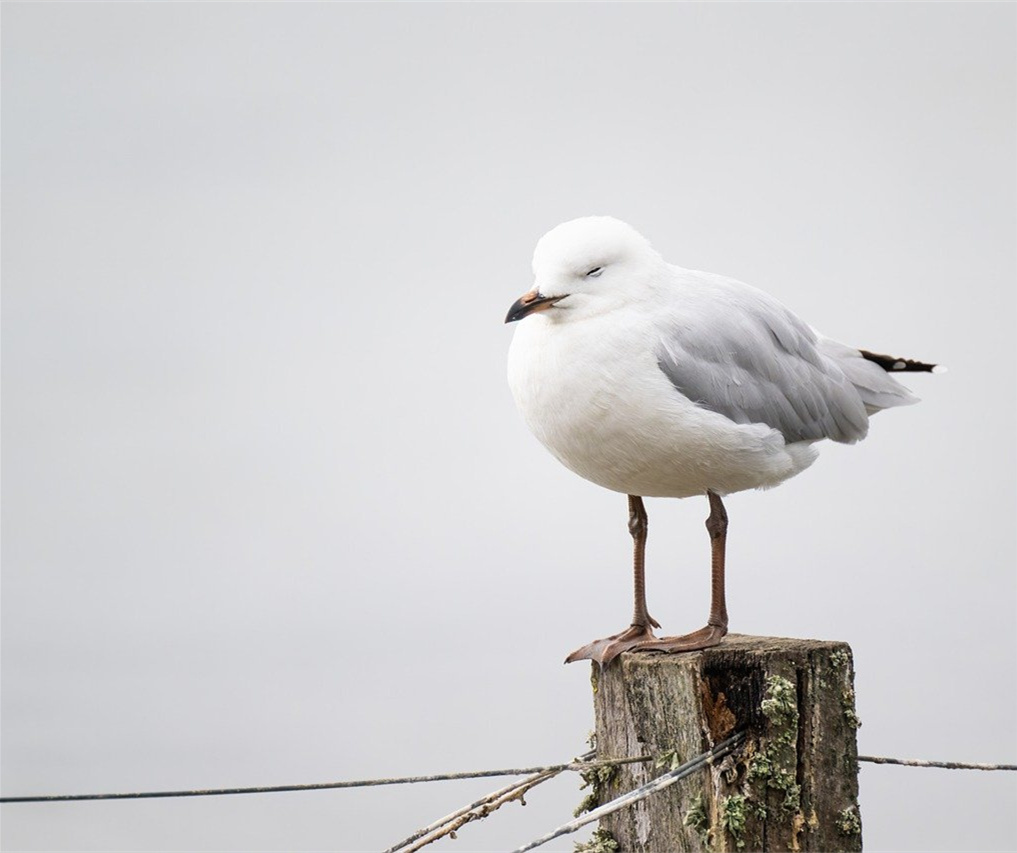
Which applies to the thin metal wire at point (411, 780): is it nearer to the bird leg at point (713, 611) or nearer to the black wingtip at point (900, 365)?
the bird leg at point (713, 611)

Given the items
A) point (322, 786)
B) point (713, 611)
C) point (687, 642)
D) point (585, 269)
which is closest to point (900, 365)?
point (713, 611)

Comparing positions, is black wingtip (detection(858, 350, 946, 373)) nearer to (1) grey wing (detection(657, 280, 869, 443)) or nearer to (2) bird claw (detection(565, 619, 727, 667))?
(1) grey wing (detection(657, 280, 869, 443))

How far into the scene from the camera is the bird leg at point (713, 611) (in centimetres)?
431

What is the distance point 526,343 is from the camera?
4.65 meters

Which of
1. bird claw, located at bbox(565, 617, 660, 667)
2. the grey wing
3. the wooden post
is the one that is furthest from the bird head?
the wooden post

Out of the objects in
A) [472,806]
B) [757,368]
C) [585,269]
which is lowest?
[472,806]

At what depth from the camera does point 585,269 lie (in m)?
4.56

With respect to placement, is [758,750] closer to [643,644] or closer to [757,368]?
[643,644]

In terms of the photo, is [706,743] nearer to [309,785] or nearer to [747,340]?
[309,785]

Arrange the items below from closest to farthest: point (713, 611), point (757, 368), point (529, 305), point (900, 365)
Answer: point (529, 305) < point (713, 611) < point (757, 368) < point (900, 365)

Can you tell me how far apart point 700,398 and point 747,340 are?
0.36 meters

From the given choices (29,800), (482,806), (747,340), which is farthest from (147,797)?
(747,340)

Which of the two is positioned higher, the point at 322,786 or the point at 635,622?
the point at 635,622

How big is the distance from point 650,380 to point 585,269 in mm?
451
